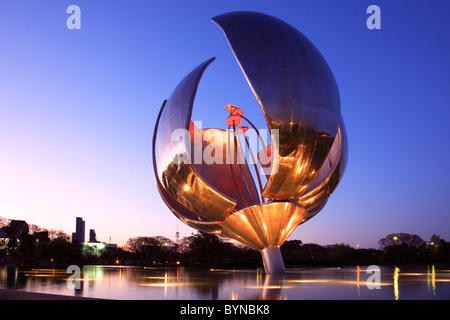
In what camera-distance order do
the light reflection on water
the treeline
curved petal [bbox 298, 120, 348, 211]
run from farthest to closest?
the treeline
curved petal [bbox 298, 120, 348, 211]
the light reflection on water

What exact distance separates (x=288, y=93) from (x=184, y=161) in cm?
450

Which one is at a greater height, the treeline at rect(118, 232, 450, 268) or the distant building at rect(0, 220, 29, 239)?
the distant building at rect(0, 220, 29, 239)

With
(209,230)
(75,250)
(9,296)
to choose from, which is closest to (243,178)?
(209,230)

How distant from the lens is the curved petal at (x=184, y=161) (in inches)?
571

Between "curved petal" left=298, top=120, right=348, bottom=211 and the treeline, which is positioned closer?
"curved petal" left=298, top=120, right=348, bottom=211

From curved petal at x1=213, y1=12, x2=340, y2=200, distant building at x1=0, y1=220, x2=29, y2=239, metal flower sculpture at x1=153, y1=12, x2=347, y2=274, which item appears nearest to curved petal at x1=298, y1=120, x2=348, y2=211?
metal flower sculpture at x1=153, y1=12, x2=347, y2=274

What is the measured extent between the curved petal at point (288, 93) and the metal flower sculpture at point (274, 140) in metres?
0.03

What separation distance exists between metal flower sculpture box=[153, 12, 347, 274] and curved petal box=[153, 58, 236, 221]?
4cm

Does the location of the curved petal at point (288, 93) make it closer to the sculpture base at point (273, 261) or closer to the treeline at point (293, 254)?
the sculpture base at point (273, 261)

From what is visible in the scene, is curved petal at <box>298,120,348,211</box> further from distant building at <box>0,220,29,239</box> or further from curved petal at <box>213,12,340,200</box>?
distant building at <box>0,220,29,239</box>

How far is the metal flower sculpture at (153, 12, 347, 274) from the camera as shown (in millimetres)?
12594
